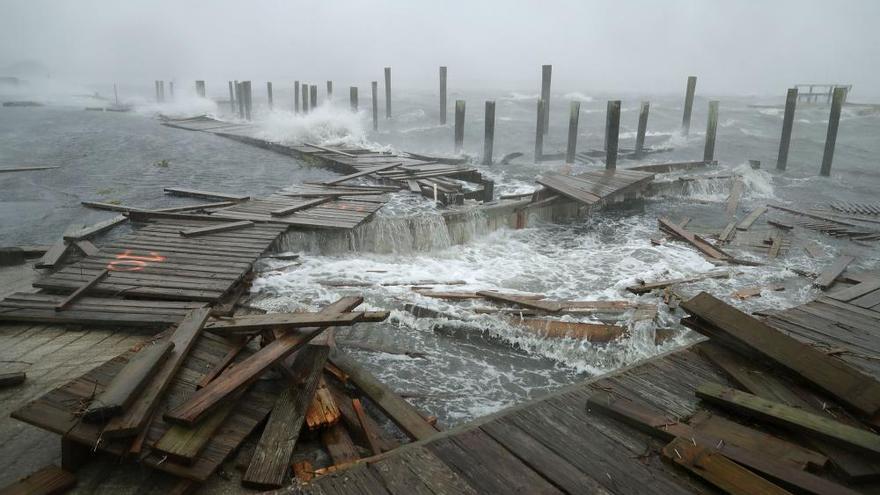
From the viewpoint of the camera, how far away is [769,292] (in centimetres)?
927

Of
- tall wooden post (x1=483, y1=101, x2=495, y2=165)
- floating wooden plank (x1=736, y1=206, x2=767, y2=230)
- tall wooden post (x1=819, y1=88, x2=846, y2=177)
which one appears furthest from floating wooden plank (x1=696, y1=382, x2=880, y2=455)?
tall wooden post (x1=819, y1=88, x2=846, y2=177)

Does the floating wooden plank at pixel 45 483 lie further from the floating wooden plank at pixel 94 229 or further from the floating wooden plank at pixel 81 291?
the floating wooden plank at pixel 94 229

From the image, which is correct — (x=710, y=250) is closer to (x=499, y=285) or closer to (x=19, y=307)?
(x=499, y=285)

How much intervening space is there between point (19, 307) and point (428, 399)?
5340 mm

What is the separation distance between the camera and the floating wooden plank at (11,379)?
495cm

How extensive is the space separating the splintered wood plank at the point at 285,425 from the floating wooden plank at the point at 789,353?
11.9ft

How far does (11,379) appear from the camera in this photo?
196 inches

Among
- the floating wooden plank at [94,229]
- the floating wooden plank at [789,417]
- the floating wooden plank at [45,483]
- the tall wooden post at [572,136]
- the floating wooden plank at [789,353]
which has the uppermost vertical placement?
the tall wooden post at [572,136]

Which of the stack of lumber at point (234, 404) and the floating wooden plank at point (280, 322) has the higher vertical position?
the floating wooden plank at point (280, 322)

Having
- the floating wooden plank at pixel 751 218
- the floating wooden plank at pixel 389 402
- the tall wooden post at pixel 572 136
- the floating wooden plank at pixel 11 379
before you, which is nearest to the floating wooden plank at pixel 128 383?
the floating wooden plank at pixel 11 379

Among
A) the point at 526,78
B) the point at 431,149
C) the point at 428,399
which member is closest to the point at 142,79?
the point at 526,78

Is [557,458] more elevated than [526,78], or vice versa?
[526,78]

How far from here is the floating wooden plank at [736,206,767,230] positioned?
13.6m

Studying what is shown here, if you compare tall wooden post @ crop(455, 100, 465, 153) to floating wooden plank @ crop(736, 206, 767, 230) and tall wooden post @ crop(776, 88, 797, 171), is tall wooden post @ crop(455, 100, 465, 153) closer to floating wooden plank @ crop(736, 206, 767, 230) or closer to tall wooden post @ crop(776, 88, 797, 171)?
floating wooden plank @ crop(736, 206, 767, 230)
